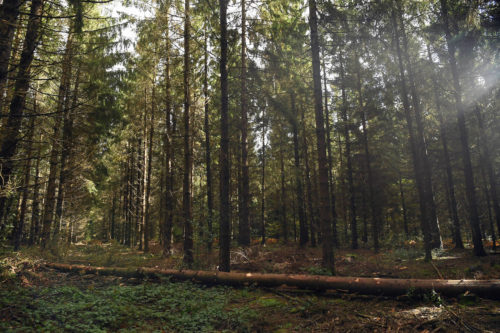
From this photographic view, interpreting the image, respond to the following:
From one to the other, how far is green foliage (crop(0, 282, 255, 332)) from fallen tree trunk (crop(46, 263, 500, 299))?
2.96 feet

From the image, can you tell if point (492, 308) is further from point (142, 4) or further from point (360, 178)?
point (360, 178)

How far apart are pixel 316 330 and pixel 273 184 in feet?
67.8

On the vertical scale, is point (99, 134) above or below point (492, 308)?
above

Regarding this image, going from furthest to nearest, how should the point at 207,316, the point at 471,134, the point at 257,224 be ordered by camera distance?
the point at 257,224
the point at 471,134
the point at 207,316

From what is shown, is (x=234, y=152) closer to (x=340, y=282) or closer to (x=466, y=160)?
(x=466, y=160)

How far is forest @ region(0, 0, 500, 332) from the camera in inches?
219

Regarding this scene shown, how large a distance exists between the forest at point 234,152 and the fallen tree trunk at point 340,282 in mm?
41

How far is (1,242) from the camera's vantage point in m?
8.05

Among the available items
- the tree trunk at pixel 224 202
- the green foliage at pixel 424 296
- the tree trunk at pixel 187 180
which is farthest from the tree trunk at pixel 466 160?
the tree trunk at pixel 187 180

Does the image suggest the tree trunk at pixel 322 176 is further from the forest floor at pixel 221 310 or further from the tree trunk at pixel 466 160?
the tree trunk at pixel 466 160

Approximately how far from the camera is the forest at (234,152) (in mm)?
5566

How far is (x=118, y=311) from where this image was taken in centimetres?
565

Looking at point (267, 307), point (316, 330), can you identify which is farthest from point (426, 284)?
point (267, 307)

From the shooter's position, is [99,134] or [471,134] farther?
[471,134]
